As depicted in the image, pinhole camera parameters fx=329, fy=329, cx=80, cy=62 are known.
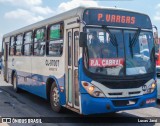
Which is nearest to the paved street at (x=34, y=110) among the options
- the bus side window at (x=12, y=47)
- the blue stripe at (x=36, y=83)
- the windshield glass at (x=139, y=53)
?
the blue stripe at (x=36, y=83)

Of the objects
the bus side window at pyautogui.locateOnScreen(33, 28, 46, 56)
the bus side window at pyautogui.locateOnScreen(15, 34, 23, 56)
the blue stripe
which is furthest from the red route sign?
the bus side window at pyautogui.locateOnScreen(15, 34, 23, 56)

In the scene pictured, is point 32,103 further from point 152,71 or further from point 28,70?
point 152,71

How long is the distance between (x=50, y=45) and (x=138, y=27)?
312 centimetres

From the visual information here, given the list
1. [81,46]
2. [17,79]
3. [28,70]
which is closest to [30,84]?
[28,70]

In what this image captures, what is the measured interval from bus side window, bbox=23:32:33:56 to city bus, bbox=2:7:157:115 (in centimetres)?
297

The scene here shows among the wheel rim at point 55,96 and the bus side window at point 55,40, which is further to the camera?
the wheel rim at point 55,96

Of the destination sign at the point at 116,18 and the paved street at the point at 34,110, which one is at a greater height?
the destination sign at the point at 116,18

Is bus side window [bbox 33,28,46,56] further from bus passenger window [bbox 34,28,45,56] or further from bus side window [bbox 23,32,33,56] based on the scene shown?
bus side window [bbox 23,32,33,56]

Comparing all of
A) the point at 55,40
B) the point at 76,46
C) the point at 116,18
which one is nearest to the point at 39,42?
the point at 55,40

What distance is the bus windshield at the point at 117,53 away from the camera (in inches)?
326

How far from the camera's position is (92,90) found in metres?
8.16

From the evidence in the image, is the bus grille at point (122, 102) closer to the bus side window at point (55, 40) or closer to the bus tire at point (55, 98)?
the bus tire at point (55, 98)

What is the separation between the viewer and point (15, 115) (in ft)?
32.9

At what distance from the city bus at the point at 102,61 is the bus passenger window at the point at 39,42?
1187 millimetres
